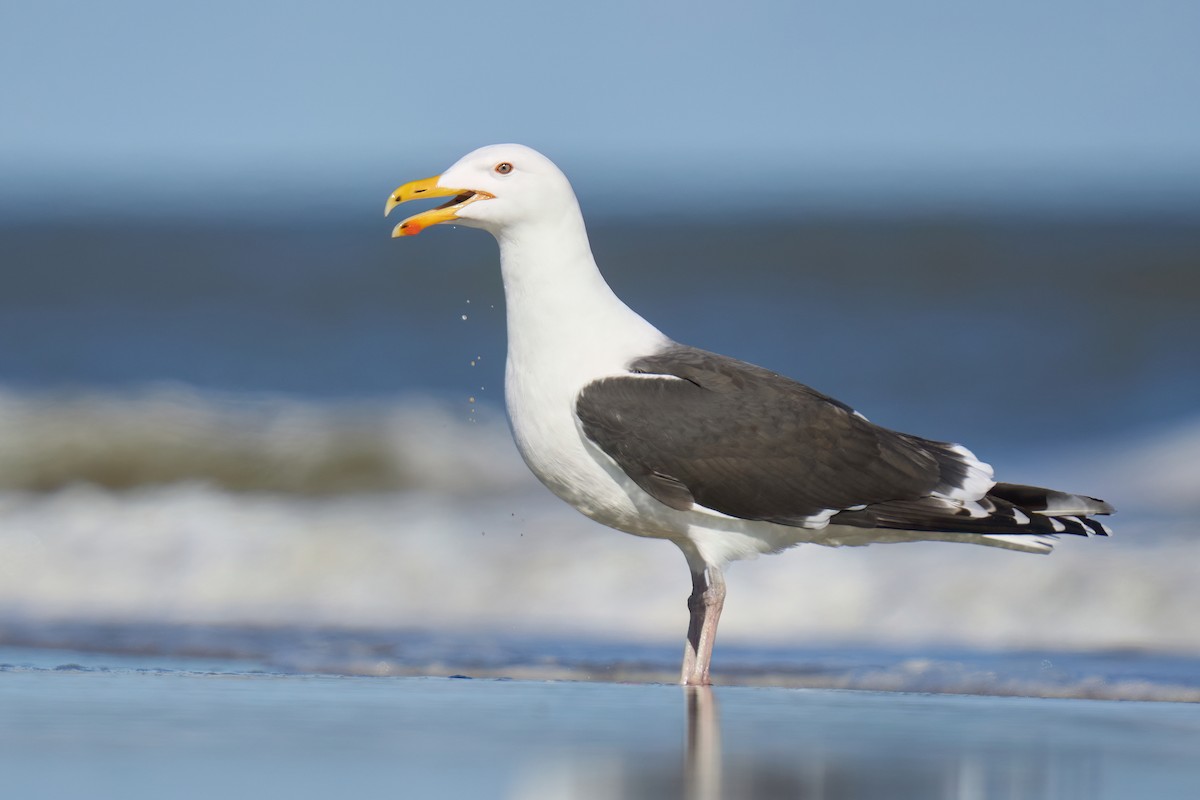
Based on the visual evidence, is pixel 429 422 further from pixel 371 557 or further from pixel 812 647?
pixel 812 647

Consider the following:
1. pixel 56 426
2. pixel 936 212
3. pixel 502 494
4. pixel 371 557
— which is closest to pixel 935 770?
pixel 371 557

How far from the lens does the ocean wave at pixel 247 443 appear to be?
10.6m

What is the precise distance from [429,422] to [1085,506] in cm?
697

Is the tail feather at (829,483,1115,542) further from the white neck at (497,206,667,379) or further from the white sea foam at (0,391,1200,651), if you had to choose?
the white sea foam at (0,391,1200,651)

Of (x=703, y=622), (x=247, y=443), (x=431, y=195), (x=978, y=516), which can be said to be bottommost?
(x=703, y=622)

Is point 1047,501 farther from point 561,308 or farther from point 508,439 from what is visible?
point 508,439

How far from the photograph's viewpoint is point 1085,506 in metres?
5.41

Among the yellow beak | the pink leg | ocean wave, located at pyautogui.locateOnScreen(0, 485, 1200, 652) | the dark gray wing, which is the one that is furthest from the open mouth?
ocean wave, located at pyautogui.locateOnScreen(0, 485, 1200, 652)

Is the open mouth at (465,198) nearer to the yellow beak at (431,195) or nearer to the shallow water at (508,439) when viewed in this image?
the yellow beak at (431,195)

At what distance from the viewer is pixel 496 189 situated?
532cm

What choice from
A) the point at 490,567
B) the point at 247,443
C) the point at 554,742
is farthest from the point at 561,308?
the point at 247,443

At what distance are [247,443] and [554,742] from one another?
26.6 ft

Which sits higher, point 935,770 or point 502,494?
point 502,494

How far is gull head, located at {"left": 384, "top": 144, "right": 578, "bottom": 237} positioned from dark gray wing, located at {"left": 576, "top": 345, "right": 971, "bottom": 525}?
59cm
